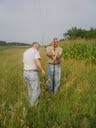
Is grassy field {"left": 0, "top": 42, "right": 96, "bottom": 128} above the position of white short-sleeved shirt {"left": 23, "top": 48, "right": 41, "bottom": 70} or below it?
below

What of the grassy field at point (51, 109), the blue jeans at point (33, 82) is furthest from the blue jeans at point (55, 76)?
the blue jeans at point (33, 82)

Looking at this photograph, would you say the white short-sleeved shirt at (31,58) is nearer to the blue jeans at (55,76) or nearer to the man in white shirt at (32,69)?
the man in white shirt at (32,69)

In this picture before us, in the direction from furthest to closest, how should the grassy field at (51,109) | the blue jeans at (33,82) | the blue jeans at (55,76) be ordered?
1. the blue jeans at (55,76)
2. the blue jeans at (33,82)
3. the grassy field at (51,109)

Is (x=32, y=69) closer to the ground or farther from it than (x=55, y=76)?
farther from it

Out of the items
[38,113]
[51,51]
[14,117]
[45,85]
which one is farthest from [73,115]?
[51,51]

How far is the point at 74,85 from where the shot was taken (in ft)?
34.2

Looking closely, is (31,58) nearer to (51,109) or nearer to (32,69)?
(32,69)

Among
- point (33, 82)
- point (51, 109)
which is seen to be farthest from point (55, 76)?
point (51, 109)

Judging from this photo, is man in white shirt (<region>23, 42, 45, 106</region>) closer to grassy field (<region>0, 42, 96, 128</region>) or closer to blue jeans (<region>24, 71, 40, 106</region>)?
blue jeans (<region>24, 71, 40, 106</region>)

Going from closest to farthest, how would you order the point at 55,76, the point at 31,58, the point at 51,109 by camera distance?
the point at 51,109
the point at 31,58
the point at 55,76

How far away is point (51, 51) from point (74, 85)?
4.56ft

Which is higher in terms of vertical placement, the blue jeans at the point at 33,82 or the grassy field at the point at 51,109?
the blue jeans at the point at 33,82

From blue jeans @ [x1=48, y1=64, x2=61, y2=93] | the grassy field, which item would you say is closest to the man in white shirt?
the grassy field

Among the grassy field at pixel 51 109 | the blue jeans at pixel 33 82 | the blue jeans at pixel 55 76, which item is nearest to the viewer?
the grassy field at pixel 51 109
